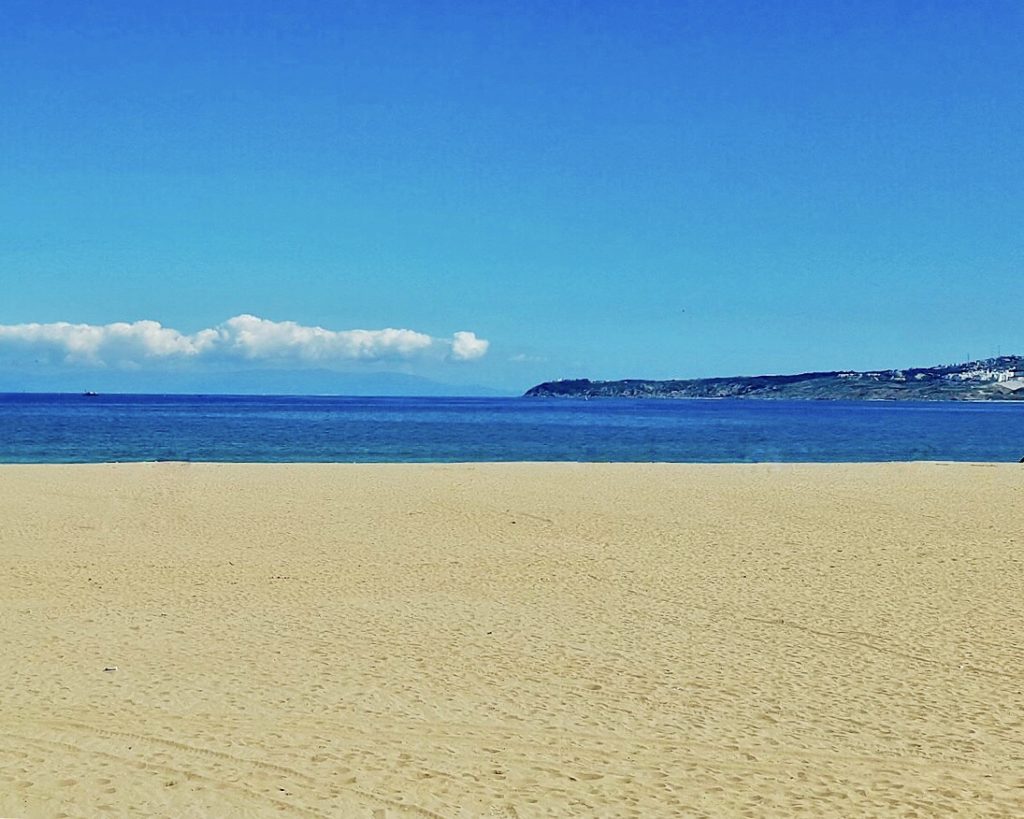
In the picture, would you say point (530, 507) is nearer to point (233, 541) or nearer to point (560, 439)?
point (233, 541)

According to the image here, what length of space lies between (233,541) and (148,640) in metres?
6.75

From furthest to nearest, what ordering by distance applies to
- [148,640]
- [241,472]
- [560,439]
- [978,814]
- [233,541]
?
[560,439]
[241,472]
[233,541]
[148,640]
[978,814]

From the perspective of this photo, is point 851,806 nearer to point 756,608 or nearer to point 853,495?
point 756,608

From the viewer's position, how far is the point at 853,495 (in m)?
23.6

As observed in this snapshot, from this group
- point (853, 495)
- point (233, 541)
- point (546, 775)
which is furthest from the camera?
point (853, 495)

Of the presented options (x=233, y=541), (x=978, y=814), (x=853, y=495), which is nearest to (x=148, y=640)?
(x=233, y=541)

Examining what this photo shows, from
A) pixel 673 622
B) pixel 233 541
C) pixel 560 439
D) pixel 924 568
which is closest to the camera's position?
pixel 673 622

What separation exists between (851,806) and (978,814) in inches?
29.4

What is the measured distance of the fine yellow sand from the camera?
6301mm

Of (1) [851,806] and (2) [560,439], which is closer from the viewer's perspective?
(1) [851,806]

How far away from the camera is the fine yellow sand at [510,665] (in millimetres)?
6301

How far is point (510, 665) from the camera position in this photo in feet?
30.0

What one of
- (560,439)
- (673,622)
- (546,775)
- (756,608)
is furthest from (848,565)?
(560,439)

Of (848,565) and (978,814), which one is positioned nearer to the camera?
(978,814)
